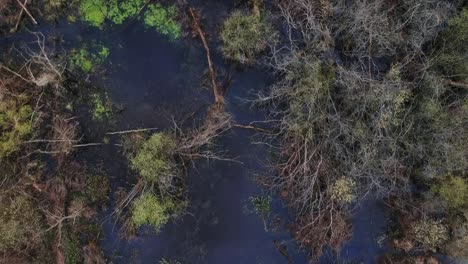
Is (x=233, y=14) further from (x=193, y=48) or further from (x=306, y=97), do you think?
(x=306, y=97)

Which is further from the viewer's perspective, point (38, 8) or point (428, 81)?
point (38, 8)

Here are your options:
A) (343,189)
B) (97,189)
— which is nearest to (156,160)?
(97,189)

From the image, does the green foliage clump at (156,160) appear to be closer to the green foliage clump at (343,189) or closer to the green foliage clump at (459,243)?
the green foliage clump at (343,189)

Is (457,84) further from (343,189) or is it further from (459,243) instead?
(459,243)

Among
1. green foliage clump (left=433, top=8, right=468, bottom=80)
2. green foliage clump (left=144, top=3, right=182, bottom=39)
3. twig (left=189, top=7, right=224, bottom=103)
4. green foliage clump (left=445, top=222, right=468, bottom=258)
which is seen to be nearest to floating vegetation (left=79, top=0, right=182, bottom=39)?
green foliage clump (left=144, top=3, right=182, bottom=39)

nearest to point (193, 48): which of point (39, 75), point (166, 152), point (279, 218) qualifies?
point (166, 152)
